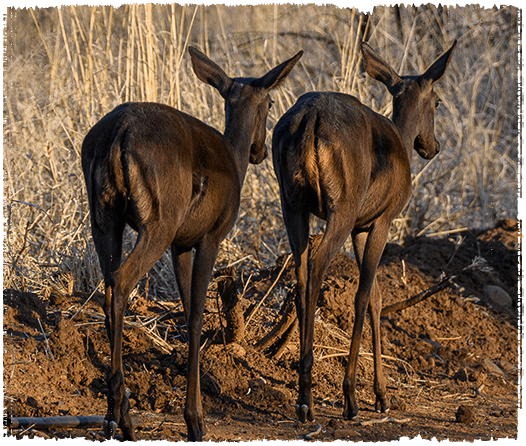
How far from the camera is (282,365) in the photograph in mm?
6148

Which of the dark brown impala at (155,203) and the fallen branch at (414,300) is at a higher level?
the dark brown impala at (155,203)

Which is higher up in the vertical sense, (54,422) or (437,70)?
(437,70)

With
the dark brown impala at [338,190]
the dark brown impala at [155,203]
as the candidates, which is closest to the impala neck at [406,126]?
the dark brown impala at [338,190]

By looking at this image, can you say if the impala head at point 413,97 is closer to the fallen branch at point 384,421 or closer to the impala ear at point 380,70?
the impala ear at point 380,70

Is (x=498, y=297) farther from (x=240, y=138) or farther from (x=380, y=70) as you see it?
(x=240, y=138)

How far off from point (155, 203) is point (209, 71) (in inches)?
76.1

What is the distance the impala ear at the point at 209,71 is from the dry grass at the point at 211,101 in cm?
177

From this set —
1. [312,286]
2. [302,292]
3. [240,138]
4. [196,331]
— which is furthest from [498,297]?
[196,331]

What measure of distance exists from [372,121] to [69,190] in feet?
11.1

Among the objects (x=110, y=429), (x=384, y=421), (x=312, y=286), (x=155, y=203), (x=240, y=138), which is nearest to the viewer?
(x=110, y=429)

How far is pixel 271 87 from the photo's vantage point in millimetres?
5578

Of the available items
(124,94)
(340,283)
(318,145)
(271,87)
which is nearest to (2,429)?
(318,145)

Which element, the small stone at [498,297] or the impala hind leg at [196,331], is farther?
the small stone at [498,297]

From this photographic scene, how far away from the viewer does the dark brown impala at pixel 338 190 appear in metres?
5.07
